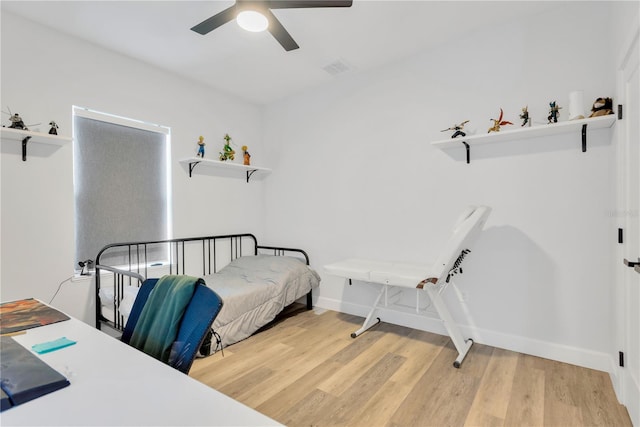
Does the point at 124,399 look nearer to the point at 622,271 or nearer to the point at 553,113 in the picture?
the point at 622,271

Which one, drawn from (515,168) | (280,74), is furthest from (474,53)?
(280,74)

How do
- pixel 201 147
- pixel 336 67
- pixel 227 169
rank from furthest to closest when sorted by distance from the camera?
pixel 227 169
pixel 201 147
pixel 336 67

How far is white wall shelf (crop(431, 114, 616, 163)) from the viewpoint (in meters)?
2.12

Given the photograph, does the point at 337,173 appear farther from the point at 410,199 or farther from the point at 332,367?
the point at 332,367

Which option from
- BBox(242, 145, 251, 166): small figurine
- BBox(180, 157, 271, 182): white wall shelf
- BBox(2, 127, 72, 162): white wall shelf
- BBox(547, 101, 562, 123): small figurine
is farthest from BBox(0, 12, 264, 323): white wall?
BBox(547, 101, 562, 123): small figurine

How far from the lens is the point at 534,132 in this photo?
2.36m

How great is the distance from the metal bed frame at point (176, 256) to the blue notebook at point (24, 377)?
1.53 m

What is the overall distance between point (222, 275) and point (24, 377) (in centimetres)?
244

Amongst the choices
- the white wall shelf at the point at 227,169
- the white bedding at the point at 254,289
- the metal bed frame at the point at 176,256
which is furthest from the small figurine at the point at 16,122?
the white bedding at the point at 254,289

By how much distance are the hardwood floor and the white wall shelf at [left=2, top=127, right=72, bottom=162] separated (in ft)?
6.38

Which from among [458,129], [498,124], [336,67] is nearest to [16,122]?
[336,67]

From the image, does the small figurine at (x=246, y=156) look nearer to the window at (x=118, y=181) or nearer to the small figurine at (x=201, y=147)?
the small figurine at (x=201, y=147)

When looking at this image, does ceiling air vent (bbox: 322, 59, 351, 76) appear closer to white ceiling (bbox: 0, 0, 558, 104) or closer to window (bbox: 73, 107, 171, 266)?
white ceiling (bbox: 0, 0, 558, 104)

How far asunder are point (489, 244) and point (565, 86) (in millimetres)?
1292
